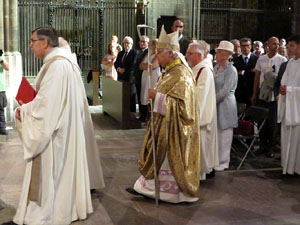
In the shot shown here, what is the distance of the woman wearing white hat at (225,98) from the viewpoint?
5844mm

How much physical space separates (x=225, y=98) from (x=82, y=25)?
10.9 m

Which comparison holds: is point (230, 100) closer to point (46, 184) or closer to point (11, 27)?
point (46, 184)

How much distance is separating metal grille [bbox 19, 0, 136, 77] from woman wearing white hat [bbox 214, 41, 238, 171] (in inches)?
338

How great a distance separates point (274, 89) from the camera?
6.46 metres

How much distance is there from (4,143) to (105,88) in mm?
3373

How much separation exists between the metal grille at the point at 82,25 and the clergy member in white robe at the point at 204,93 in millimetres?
8980

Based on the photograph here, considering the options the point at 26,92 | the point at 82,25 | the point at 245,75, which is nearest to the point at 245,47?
the point at 245,75

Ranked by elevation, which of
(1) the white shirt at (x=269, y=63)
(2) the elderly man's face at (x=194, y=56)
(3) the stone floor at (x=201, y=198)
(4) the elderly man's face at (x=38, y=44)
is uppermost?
(4) the elderly man's face at (x=38, y=44)

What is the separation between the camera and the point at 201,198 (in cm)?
495

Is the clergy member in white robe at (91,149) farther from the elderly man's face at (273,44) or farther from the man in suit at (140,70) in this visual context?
the man in suit at (140,70)

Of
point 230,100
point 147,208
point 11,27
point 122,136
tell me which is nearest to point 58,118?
point 147,208

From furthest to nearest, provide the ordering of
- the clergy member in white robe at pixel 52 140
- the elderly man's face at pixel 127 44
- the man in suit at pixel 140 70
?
the elderly man's face at pixel 127 44, the man in suit at pixel 140 70, the clergy member in white robe at pixel 52 140

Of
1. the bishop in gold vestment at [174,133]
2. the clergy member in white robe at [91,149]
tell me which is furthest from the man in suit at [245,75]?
the clergy member in white robe at [91,149]

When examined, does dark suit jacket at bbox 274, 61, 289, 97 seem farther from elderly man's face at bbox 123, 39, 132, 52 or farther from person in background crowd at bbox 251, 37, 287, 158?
elderly man's face at bbox 123, 39, 132, 52
